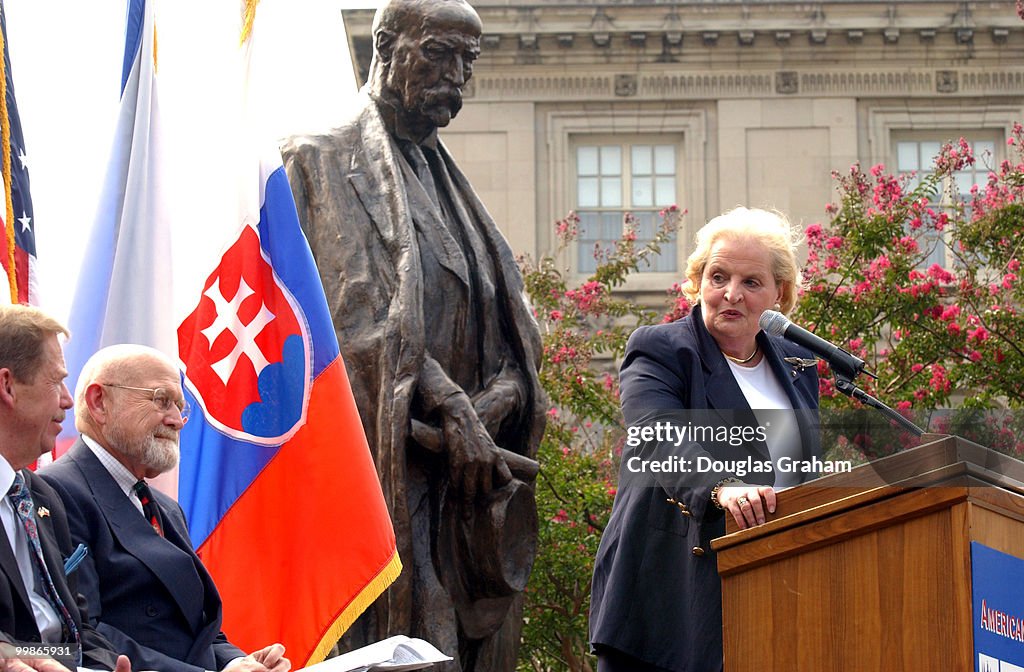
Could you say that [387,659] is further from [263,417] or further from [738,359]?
[263,417]

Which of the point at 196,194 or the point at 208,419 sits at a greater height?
the point at 196,194

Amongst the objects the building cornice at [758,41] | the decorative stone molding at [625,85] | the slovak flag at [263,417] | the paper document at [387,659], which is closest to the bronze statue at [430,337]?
the slovak flag at [263,417]

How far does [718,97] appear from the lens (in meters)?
25.0

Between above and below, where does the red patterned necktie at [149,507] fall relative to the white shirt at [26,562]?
above

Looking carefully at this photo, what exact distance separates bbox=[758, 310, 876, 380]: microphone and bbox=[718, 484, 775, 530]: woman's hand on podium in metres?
0.40

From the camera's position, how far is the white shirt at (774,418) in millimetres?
4219

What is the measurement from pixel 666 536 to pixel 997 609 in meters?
Answer: 1.22

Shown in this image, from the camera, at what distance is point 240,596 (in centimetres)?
610

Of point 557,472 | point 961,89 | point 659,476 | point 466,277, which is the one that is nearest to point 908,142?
point 961,89

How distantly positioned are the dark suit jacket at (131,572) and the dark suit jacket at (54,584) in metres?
0.16

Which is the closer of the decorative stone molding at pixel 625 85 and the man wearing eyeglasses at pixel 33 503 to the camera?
the man wearing eyeglasses at pixel 33 503

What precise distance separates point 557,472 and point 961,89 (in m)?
13.8

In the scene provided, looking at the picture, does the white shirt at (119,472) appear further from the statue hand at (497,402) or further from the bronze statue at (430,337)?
the statue hand at (497,402)

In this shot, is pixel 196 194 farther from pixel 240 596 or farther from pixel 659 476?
pixel 659 476
